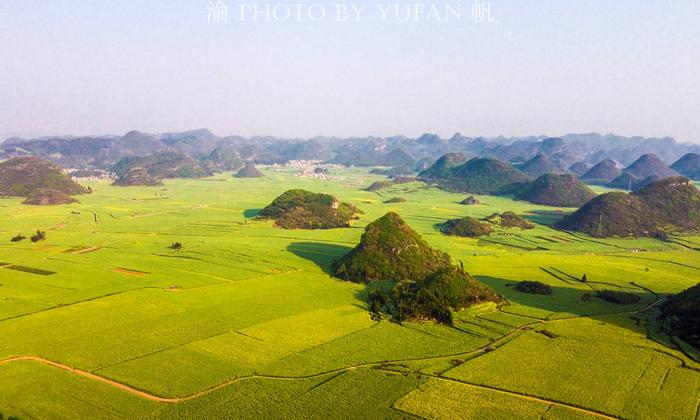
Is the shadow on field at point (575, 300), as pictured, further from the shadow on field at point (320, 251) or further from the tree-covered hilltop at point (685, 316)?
the shadow on field at point (320, 251)

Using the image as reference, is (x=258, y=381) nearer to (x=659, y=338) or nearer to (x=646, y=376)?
(x=646, y=376)

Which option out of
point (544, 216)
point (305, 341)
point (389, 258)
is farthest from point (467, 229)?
point (305, 341)

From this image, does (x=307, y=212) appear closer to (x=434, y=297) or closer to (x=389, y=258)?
(x=389, y=258)

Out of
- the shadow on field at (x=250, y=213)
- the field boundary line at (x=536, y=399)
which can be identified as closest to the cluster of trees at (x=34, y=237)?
the shadow on field at (x=250, y=213)

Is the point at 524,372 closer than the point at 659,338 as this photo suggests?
Yes

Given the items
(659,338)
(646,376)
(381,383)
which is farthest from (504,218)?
(381,383)

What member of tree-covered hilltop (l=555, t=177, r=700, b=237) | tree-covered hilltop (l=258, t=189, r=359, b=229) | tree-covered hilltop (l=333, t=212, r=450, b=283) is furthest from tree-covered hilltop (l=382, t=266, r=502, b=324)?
tree-covered hilltop (l=555, t=177, r=700, b=237)

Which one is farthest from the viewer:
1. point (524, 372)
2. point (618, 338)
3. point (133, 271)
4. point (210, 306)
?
point (133, 271)

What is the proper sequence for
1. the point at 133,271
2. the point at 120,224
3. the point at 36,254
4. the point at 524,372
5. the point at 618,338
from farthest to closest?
the point at 120,224, the point at 36,254, the point at 133,271, the point at 618,338, the point at 524,372
